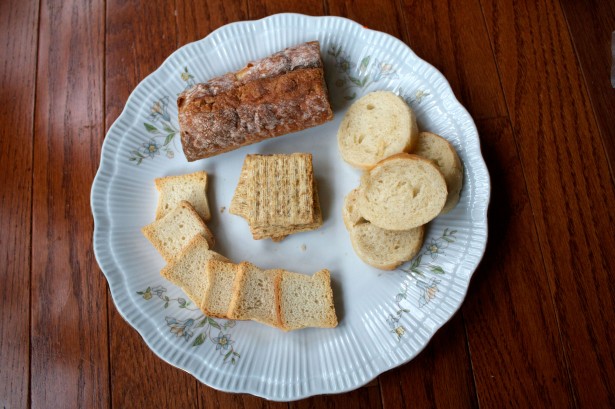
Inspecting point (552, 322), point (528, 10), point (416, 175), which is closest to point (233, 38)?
point (416, 175)

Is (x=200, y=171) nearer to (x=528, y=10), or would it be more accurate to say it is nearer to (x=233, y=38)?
(x=233, y=38)

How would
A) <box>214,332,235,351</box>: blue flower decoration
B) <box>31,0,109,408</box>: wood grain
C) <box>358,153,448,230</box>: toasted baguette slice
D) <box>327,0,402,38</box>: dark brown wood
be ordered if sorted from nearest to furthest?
<box>358,153,448,230</box>: toasted baguette slice → <box>214,332,235,351</box>: blue flower decoration → <box>31,0,109,408</box>: wood grain → <box>327,0,402,38</box>: dark brown wood

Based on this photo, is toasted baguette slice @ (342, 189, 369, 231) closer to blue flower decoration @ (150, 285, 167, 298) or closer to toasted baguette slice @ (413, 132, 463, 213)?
toasted baguette slice @ (413, 132, 463, 213)

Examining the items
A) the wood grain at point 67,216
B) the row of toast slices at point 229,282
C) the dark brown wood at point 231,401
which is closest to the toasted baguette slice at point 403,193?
the row of toast slices at point 229,282

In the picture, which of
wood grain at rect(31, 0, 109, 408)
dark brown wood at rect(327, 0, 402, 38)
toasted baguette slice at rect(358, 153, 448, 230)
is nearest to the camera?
toasted baguette slice at rect(358, 153, 448, 230)

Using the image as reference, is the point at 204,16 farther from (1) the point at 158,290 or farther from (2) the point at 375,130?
(1) the point at 158,290

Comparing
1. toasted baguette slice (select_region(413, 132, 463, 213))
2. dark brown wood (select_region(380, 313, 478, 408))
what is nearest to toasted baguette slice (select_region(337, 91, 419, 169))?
toasted baguette slice (select_region(413, 132, 463, 213))

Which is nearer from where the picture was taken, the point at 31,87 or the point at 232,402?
the point at 232,402
